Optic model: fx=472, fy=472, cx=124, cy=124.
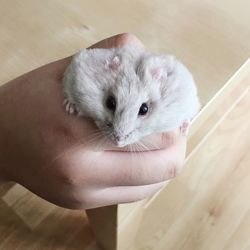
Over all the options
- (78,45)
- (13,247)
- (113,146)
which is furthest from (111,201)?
(13,247)

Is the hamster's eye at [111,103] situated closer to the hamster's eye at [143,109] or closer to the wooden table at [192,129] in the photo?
the hamster's eye at [143,109]

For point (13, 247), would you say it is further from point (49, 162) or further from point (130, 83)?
point (130, 83)

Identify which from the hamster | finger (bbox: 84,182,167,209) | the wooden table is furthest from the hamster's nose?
the wooden table

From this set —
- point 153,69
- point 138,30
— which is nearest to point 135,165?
point 153,69

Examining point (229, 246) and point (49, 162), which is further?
point (229, 246)

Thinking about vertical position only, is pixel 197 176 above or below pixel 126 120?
below

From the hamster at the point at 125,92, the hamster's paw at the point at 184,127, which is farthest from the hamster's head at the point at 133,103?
the hamster's paw at the point at 184,127

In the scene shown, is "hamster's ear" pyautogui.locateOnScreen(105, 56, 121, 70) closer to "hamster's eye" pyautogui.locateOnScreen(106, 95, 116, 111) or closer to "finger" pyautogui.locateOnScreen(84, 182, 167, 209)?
"hamster's eye" pyautogui.locateOnScreen(106, 95, 116, 111)

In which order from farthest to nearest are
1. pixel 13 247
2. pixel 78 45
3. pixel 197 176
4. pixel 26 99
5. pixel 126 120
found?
pixel 197 176 → pixel 13 247 → pixel 78 45 → pixel 26 99 → pixel 126 120
